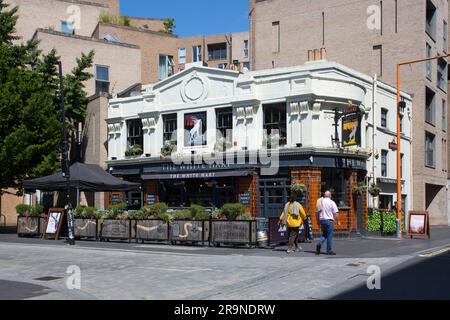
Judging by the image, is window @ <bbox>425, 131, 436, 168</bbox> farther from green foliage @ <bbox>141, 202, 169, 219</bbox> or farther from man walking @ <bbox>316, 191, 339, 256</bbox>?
man walking @ <bbox>316, 191, 339, 256</bbox>

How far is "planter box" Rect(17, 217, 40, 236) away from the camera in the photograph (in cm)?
2478

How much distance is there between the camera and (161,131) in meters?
29.8

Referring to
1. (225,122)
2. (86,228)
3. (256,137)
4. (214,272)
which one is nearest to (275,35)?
(225,122)

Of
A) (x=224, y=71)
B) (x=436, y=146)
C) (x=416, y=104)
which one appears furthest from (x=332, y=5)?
(x=224, y=71)

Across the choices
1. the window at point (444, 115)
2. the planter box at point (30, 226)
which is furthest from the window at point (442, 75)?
the planter box at point (30, 226)

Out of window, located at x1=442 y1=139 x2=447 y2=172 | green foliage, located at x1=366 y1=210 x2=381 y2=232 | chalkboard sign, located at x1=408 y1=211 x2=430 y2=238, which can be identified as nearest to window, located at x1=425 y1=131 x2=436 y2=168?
window, located at x1=442 y1=139 x2=447 y2=172

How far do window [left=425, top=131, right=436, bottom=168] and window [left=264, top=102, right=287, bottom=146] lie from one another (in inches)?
580

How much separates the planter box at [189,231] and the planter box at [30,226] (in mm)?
7047

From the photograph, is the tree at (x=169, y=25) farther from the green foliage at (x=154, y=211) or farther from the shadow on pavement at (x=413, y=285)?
the shadow on pavement at (x=413, y=285)

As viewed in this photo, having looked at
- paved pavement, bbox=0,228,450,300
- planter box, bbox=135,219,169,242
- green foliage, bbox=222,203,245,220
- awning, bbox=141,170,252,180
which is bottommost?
paved pavement, bbox=0,228,450,300

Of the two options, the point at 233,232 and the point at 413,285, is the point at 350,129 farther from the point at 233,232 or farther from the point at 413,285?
the point at 413,285

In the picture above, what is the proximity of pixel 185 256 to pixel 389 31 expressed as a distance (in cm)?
2527

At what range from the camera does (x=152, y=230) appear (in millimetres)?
21172

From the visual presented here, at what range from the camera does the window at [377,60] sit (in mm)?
36875
